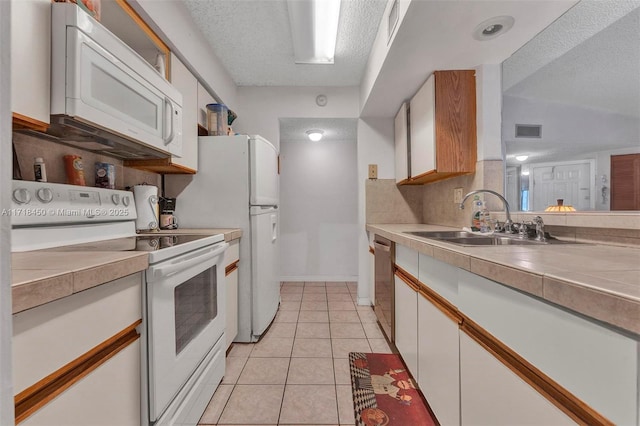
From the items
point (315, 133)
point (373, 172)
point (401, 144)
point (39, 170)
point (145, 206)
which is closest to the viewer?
point (39, 170)

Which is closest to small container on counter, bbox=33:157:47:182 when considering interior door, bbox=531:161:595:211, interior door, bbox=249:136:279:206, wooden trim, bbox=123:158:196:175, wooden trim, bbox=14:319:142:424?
wooden trim, bbox=123:158:196:175

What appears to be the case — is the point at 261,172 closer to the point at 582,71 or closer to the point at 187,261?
the point at 187,261

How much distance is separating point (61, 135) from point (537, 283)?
1.72 meters

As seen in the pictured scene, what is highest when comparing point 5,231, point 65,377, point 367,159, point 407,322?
point 367,159

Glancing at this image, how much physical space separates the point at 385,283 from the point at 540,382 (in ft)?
4.62

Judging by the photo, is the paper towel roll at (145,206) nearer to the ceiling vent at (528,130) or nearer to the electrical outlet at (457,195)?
the electrical outlet at (457,195)

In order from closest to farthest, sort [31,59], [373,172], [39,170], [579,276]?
1. [579,276]
2. [31,59]
3. [39,170]
4. [373,172]

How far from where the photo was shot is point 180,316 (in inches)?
46.3

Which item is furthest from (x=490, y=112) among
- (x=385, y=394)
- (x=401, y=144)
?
(x=385, y=394)

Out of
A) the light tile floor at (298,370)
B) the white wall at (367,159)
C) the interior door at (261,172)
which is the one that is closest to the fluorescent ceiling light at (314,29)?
the interior door at (261,172)

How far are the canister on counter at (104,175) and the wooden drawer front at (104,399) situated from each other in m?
0.97

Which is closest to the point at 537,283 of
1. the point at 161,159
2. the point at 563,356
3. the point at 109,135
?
the point at 563,356

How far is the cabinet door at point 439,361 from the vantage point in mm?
1016

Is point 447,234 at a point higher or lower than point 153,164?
lower
